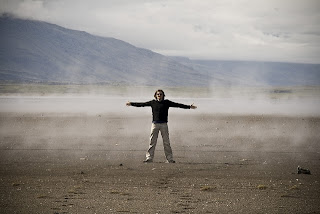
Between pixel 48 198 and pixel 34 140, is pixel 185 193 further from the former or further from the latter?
pixel 34 140

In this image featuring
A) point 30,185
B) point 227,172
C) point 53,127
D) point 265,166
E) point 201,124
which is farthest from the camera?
point 201,124

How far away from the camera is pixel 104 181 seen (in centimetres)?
1203

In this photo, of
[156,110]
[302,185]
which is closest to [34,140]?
[156,110]

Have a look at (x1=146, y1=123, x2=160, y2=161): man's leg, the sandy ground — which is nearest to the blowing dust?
the sandy ground

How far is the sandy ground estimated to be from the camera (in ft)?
32.6

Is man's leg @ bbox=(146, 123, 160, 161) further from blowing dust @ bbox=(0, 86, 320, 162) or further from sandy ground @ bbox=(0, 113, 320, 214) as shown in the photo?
blowing dust @ bbox=(0, 86, 320, 162)

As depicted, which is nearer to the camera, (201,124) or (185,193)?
(185,193)

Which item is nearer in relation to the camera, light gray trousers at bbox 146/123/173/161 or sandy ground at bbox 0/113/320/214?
sandy ground at bbox 0/113/320/214

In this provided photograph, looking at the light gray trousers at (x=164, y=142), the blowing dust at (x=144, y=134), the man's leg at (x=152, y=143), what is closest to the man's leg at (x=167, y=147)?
the light gray trousers at (x=164, y=142)

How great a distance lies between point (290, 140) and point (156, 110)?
7847mm

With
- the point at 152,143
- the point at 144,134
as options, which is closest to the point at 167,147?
the point at 152,143

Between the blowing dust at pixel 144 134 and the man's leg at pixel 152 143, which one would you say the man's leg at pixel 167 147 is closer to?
the man's leg at pixel 152 143

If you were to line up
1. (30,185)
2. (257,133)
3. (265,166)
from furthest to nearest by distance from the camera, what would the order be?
(257,133), (265,166), (30,185)

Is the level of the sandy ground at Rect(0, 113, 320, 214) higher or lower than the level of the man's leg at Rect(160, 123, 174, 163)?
lower
